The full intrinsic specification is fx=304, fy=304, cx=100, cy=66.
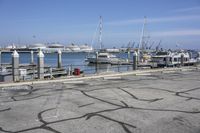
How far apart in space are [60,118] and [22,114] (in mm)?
1476

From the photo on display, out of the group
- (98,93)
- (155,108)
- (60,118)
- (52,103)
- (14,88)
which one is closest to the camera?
(60,118)

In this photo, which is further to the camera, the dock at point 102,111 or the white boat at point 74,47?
the white boat at point 74,47

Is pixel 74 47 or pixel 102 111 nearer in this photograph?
pixel 102 111

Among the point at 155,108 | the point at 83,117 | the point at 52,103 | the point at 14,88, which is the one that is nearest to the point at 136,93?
the point at 155,108

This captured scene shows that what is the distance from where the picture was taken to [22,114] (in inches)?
400

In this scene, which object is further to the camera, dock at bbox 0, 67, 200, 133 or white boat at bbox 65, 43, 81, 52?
white boat at bbox 65, 43, 81, 52

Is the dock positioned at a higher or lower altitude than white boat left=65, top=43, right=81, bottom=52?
lower

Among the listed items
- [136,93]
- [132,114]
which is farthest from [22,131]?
[136,93]

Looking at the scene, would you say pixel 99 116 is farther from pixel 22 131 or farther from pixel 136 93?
pixel 136 93

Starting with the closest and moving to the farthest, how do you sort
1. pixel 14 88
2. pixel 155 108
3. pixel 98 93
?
pixel 155 108 < pixel 98 93 < pixel 14 88

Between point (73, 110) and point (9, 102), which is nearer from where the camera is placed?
point (73, 110)

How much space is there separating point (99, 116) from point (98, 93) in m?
4.90

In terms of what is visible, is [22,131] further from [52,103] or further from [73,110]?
[52,103]

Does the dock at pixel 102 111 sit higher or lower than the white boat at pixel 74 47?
lower
